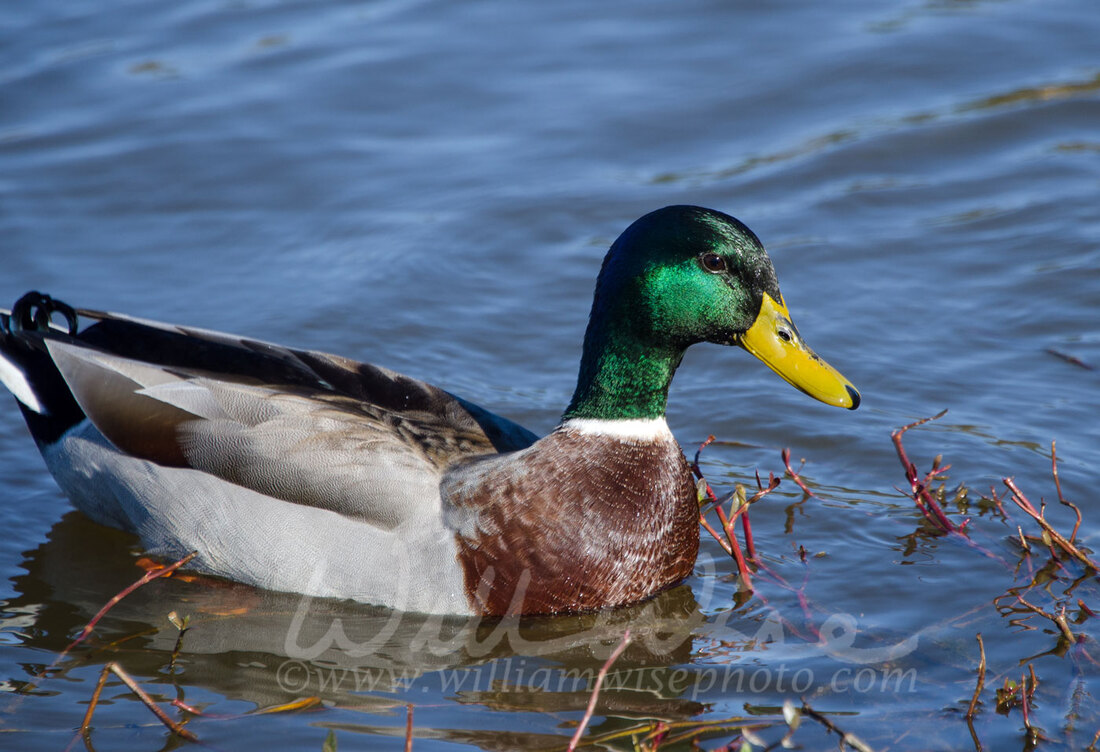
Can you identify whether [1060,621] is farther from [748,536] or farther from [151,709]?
[151,709]

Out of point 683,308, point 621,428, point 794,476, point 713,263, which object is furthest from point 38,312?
point 794,476

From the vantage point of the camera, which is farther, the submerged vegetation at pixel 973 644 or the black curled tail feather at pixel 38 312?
the black curled tail feather at pixel 38 312

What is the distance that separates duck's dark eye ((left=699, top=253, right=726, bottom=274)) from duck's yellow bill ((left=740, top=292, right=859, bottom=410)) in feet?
0.72

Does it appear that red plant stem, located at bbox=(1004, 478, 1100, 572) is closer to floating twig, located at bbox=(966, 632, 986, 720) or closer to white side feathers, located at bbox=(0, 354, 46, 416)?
floating twig, located at bbox=(966, 632, 986, 720)

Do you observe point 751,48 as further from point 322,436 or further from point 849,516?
point 322,436

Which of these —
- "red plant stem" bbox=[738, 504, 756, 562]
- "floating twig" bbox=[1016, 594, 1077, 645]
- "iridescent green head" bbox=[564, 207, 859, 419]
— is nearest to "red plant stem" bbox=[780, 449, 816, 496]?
"red plant stem" bbox=[738, 504, 756, 562]

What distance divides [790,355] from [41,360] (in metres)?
3.24

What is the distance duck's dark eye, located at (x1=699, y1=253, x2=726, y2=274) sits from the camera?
5.29m

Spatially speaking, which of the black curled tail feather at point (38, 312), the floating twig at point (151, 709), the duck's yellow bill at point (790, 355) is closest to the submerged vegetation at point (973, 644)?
the floating twig at point (151, 709)

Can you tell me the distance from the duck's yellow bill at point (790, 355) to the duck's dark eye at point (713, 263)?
220 mm

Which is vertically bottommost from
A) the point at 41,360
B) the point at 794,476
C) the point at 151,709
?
the point at 794,476

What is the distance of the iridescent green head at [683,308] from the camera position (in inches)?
208

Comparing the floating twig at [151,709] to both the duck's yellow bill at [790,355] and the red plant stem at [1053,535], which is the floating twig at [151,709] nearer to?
the duck's yellow bill at [790,355]

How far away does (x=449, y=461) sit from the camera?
18.2 ft
